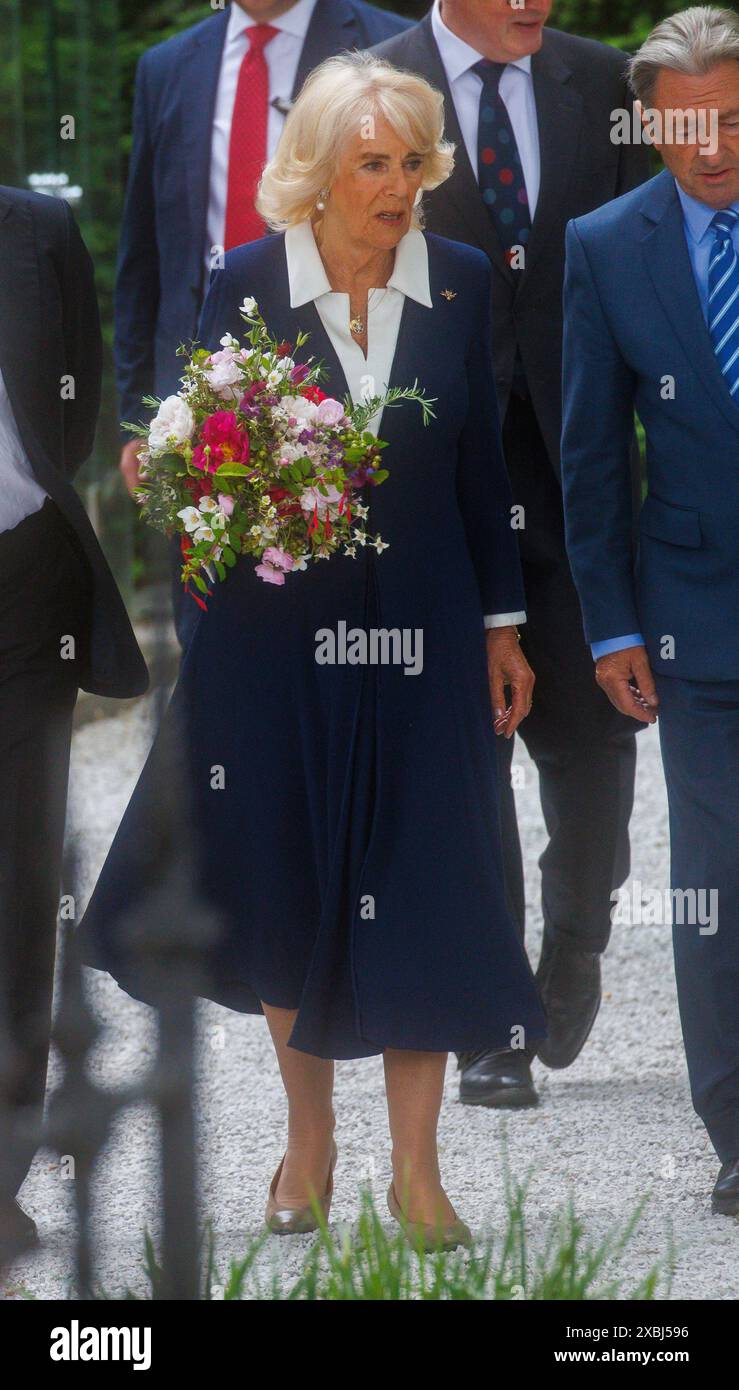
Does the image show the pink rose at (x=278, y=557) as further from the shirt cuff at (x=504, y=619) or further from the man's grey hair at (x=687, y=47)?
the man's grey hair at (x=687, y=47)

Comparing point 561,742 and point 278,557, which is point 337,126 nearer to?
point 278,557

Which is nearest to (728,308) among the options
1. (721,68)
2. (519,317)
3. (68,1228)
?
(721,68)

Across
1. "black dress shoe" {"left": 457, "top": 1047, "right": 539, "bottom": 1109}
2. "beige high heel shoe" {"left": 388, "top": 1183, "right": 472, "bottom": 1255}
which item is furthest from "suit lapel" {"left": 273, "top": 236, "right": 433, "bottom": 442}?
"black dress shoe" {"left": 457, "top": 1047, "right": 539, "bottom": 1109}

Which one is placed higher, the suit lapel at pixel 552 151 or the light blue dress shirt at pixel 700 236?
the suit lapel at pixel 552 151

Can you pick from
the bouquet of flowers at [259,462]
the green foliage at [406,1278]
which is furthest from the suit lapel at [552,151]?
the green foliage at [406,1278]

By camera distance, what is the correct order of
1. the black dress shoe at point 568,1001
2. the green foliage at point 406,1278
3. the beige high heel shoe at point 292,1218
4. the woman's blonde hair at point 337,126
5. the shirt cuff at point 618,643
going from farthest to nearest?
1. the black dress shoe at point 568,1001
2. the shirt cuff at point 618,643
3. the beige high heel shoe at point 292,1218
4. the woman's blonde hair at point 337,126
5. the green foliage at point 406,1278

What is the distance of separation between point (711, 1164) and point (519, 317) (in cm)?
186

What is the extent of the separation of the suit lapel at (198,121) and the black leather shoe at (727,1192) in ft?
8.68

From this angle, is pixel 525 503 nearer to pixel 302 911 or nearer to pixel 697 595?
pixel 697 595

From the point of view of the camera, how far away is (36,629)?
4020 millimetres

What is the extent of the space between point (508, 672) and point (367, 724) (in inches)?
14.7

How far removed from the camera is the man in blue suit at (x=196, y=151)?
5586 millimetres

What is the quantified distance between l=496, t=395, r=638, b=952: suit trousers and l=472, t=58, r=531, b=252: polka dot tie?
0.38 metres

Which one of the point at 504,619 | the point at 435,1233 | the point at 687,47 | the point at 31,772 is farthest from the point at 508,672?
the point at 687,47
